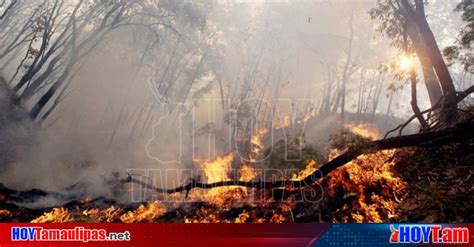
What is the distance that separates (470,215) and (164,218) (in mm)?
3293

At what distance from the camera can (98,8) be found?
18.1 ft

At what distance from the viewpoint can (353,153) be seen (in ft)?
13.1

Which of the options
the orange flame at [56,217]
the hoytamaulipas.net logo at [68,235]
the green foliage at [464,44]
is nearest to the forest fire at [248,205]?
the orange flame at [56,217]

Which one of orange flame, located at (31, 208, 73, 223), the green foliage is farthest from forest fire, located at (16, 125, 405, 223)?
the green foliage

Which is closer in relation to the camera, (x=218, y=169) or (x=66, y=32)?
(x=218, y=169)

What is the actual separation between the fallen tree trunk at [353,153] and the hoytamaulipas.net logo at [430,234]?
905 millimetres

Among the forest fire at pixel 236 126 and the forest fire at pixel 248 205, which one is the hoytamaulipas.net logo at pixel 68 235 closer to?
the forest fire at pixel 236 126

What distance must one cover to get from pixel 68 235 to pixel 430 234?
385 cm

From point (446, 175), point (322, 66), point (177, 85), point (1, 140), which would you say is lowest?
point (446, 175)

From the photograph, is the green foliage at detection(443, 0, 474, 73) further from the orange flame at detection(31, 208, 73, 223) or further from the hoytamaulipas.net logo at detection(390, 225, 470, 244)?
the orange flame at detection(31, 208, 73, 223)

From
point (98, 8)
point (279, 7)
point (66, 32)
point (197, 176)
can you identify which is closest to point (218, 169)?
point (197, 176)

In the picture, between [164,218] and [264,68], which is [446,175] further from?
[164,218]

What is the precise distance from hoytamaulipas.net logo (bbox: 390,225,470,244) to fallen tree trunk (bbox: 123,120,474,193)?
905 millimetres

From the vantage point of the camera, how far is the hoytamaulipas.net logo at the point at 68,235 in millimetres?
3656
